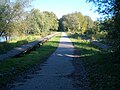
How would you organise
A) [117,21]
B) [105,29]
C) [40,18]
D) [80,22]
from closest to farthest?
[117,21]
[105,29]
[40,18]
[80,22]

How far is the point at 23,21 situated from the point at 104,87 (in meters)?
43.2

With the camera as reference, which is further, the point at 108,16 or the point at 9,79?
the point at 108,16

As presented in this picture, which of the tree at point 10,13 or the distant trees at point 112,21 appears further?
the tree at point 10,13

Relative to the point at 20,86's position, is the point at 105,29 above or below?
above

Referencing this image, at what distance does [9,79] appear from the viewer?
496 inches

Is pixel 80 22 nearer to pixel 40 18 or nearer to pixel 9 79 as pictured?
pixel 40 18

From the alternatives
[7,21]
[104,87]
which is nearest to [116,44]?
[104,87]

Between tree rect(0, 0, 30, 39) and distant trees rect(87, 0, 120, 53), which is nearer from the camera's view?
distant trees rect(87, 0, 120, 53)

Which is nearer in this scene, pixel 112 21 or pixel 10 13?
pixel 112 21

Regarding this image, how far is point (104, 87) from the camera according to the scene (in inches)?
408

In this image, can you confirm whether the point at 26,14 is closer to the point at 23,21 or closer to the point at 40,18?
the point at 23,21

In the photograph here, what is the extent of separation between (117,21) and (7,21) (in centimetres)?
3947

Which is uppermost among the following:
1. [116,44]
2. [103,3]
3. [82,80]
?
[103,3]

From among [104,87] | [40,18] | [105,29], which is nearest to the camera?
[104,87]
